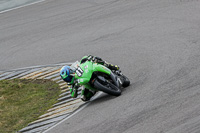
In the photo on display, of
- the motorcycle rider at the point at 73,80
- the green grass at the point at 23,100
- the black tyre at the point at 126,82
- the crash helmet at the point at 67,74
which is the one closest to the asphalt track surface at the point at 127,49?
the black tyre at the point at 126,82

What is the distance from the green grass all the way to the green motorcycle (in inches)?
67.5

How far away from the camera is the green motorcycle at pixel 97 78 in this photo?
10.4m

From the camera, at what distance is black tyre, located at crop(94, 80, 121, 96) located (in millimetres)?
10305

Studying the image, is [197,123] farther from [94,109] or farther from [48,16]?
[48,16]

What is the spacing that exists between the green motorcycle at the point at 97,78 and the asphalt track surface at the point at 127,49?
317 mm

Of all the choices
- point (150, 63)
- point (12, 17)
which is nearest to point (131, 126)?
point (150, 63)

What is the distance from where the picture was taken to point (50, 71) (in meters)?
14.3

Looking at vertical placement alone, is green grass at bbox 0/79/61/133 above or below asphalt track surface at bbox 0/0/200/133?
below

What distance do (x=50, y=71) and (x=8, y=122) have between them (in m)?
3.26

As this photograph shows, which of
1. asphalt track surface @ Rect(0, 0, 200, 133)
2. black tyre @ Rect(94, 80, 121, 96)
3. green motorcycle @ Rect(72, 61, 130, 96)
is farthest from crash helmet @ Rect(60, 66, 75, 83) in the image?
asphalt track surface @ Rect(0, 0, 200, 133)

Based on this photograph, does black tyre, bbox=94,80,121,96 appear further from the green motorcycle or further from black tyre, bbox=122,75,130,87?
black tyre, bbox=122,75,130,87

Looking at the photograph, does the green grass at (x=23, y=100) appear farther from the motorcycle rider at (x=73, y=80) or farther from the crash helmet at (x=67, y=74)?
the crash helmet at (x=67, y=74)

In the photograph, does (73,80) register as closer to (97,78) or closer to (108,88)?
(97,78)

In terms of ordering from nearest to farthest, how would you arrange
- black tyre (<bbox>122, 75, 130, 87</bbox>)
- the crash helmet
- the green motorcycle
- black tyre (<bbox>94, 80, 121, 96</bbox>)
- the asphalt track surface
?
the asphalt track surface
black tyre (<bbox>94, 80, 121, 96</bbox>)
the green motorcycle
the crash helmet
black tyre (<bbox>122, 75, 130, 87</bbox>)
